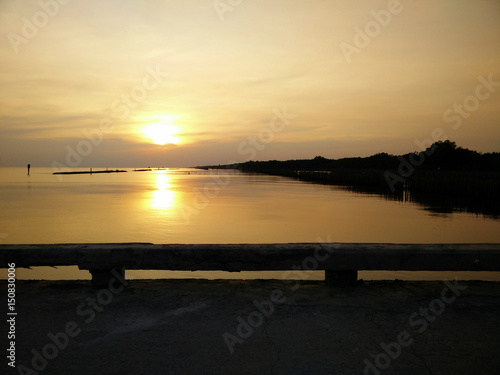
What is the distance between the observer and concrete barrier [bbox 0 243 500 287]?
15.7 ft

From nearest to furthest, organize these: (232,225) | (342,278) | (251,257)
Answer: (251,257), (342,278), (232,225)

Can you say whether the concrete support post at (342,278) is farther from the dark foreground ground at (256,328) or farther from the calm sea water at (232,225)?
the calm sea water at (232,225)

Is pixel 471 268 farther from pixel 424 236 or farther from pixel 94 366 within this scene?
pixel 424 236

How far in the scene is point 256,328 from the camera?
380 cm

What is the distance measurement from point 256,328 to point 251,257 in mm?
1196

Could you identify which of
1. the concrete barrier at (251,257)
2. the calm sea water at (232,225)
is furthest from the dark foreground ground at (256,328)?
the calm sea water at (232,225)

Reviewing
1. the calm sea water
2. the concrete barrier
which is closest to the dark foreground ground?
the concrete barrier

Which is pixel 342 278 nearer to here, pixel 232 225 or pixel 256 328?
pixel 256 328

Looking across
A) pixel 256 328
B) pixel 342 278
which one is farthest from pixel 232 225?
pixel 256 328

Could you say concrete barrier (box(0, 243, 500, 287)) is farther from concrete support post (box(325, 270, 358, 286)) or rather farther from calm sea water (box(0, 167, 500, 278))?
calm sea water (box(0, 167, 500, 278))

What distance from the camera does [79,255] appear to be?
479 cm

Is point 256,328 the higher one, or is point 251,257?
point 251,257

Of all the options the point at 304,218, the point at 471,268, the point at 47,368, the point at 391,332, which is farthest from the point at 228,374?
the point at 304,218

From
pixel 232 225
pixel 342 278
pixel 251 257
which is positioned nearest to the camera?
pixel 251 257
